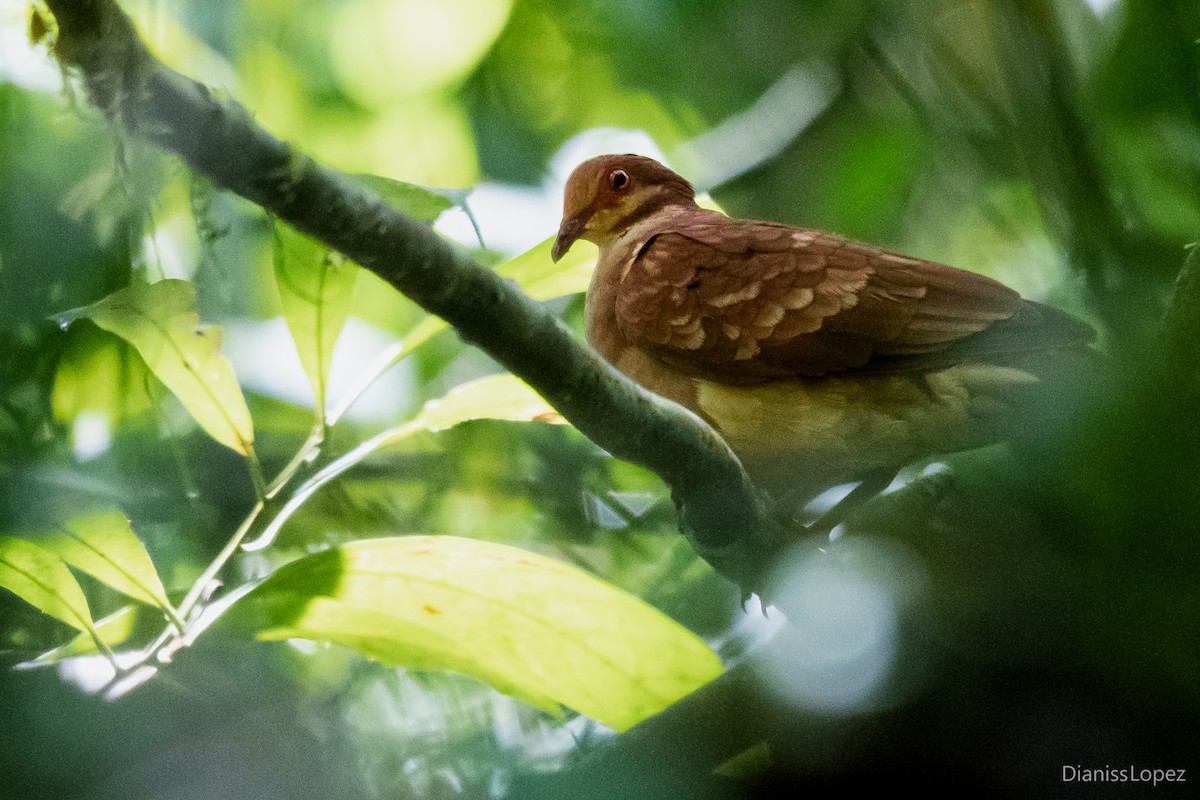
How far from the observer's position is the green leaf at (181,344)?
1.27m

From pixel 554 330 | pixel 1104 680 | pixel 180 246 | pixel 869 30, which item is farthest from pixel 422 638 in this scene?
pixel 869 30

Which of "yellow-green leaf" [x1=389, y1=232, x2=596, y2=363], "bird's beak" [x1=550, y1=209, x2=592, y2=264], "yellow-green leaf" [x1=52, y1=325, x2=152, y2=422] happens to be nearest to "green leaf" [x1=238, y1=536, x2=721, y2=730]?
"yellow-green leaf" [x1=389, y1=232, x2=596, y2=363]

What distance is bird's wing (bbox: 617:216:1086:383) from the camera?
2041 millimetres

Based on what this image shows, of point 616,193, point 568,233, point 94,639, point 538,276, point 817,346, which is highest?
point 616,193

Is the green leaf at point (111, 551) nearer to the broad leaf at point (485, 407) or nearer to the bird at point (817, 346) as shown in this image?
the broad leaf at point (485, 407)

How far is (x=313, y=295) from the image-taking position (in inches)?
55.3

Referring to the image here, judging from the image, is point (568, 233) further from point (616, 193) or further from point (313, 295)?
point (313, 295)

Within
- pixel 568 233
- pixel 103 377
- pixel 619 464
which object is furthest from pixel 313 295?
pixel 619 464

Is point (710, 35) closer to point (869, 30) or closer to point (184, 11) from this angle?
point (869, 30)

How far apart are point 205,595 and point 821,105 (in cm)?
212

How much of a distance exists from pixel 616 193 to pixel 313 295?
135 cm

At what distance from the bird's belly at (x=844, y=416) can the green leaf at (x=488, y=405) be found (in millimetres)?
524

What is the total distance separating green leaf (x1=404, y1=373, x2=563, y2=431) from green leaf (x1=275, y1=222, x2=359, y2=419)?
0.20 metres

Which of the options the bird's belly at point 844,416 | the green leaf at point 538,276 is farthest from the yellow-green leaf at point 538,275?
the bird's belly at point 844,416
